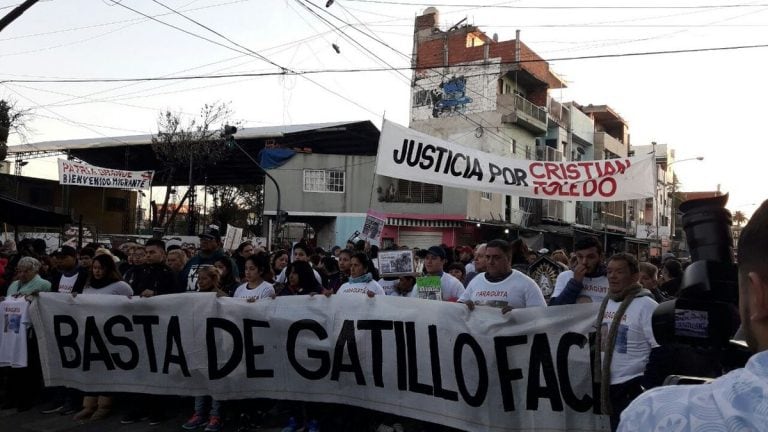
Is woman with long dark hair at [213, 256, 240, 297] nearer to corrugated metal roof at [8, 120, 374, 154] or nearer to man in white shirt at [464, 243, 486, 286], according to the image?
man in white shirt at [464, 243, 486, 286]

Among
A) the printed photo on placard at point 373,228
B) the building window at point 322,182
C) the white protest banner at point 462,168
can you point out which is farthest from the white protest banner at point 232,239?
the building window at point 322,182

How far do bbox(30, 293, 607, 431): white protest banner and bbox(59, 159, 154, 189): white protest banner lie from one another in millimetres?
18298

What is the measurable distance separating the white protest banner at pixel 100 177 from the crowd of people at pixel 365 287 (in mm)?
15354

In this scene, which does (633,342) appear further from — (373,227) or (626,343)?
(373,227)

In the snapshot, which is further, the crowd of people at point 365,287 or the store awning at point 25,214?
the store awning at point 25,214

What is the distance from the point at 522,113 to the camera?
33062 millimetres

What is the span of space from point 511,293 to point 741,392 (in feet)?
13.1

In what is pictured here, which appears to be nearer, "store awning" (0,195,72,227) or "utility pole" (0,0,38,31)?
"utility pole" (0,0,38,31)

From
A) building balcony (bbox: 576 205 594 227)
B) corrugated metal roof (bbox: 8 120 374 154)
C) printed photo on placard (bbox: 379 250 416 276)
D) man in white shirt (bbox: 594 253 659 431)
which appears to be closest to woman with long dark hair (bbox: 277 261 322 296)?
printed photo on placard (bbox: 379 250 416 276)

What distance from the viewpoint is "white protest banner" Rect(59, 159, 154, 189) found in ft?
→ 77.5

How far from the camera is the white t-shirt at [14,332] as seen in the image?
261 inches

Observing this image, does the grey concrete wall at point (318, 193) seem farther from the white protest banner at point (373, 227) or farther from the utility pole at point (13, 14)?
the utility pole at point (13, 14)

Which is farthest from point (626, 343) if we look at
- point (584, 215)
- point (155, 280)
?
point (584, 215)

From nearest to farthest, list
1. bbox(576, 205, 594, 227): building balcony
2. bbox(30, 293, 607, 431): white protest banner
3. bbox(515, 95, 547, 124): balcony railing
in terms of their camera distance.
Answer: bbox(30, 293, 607, 431): white protest banner → bbox(515, 95, 547, 124): balcony railing → bbox(576, 205, 594, 227): building balcony
